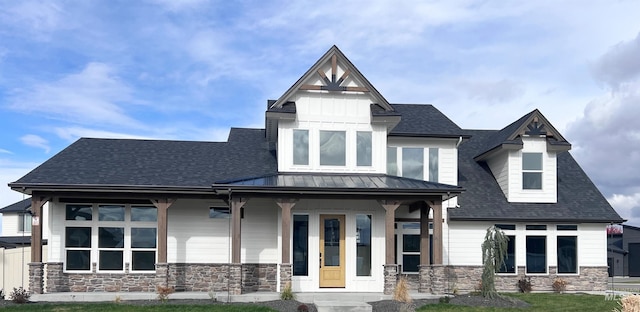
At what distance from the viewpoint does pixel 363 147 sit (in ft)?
70.2

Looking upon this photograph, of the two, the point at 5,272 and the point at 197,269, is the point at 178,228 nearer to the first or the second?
the point at 197,269

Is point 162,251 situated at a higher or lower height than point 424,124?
lower

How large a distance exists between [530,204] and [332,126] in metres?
8.27

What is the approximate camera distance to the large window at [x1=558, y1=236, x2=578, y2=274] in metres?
23.0

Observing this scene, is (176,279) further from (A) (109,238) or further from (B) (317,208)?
(B) (317,208)

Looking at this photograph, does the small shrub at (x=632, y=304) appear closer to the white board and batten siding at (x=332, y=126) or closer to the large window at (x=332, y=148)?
the white board and batten siding at (x=332, y=126)

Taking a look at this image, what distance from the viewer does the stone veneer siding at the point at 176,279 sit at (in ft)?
66.2

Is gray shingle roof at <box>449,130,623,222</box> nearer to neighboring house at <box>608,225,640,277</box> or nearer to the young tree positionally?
the young tree

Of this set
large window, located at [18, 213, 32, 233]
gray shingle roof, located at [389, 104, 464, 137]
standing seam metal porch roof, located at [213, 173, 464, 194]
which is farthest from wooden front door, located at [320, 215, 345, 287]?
large window, located at [18, 213, 32, 233]

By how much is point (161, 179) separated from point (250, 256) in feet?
12.6

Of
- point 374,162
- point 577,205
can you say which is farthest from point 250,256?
point 577,205

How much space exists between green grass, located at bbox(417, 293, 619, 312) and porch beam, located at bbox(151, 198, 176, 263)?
816cm

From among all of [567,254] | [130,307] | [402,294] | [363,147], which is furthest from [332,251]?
[567,254]

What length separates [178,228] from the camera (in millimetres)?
20984
